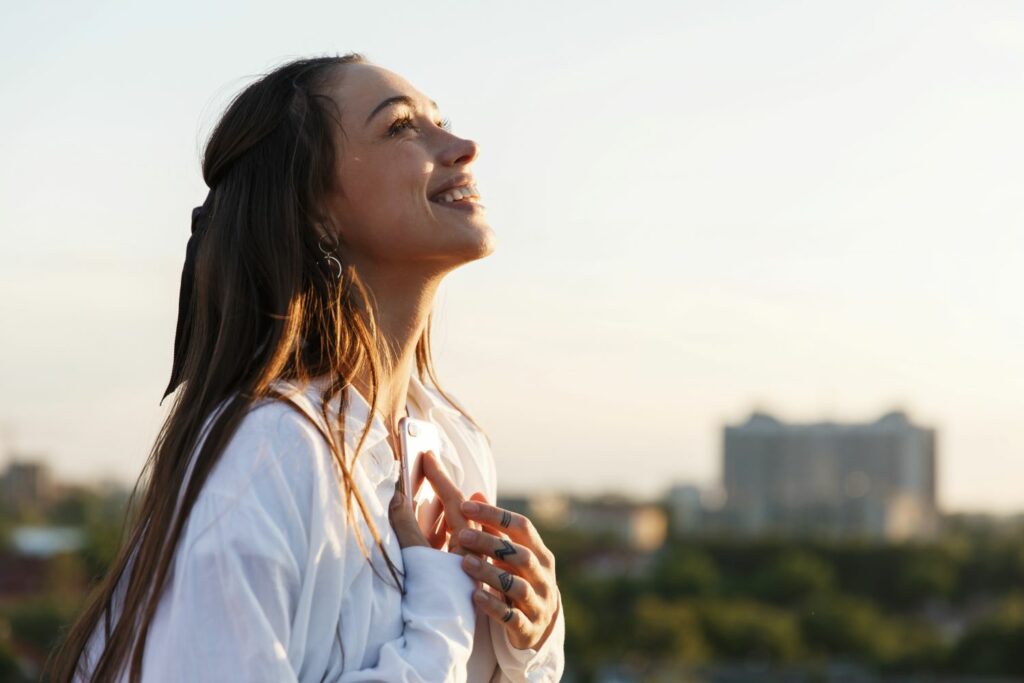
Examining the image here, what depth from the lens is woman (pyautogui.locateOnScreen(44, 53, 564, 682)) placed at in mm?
1201

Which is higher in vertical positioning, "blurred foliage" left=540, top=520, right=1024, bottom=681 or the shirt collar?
the shirt collar

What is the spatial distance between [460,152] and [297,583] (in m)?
0.47

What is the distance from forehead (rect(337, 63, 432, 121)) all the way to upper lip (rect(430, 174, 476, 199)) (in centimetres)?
9

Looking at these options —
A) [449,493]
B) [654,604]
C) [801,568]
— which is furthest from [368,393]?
[801,568]

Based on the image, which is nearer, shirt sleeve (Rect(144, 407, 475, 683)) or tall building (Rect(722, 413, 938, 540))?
shirt sleeve (Rect(144, 407, 475, 683))

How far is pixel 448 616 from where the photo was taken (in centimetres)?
131

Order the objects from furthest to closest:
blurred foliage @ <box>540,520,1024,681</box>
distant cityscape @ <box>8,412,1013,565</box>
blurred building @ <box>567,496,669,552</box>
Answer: distant cityscape @ <box>8,412,1013,565</box> → blurred building @ <box>567,496,669,552</box> → blurred foliage @ <box>540,520,1024,681</box>

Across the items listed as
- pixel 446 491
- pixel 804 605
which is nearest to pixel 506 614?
pixel 446 491

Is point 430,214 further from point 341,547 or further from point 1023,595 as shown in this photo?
point 1023,595

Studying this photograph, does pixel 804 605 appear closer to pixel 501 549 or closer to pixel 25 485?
pixel 25 485

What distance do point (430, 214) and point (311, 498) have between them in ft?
1.05

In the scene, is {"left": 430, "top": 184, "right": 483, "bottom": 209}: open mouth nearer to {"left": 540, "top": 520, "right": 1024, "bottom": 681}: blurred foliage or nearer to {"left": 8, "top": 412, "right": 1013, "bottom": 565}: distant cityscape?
{"left": 540, "top": 520, "right": 1024, "bottom": 681}: blurred foliage

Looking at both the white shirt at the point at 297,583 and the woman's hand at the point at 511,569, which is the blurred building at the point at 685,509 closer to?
the woman's hand at the point at 511,569

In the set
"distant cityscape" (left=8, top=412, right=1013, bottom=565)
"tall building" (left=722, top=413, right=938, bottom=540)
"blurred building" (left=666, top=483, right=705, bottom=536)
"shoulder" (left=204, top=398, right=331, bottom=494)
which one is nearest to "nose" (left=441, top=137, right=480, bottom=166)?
"shoulder" (left=204, top=398, right=331, bottom=494)
